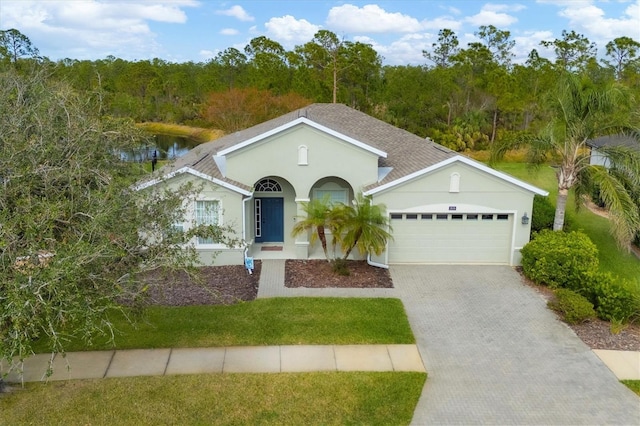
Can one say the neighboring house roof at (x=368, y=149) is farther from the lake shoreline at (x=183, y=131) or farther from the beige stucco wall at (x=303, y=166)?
the lake shoreline at (x=183, y=131)

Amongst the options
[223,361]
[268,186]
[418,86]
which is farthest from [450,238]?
[418,86]

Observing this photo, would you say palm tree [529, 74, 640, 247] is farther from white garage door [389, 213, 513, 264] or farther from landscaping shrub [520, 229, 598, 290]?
white garage door [389, 213, 513, 264]

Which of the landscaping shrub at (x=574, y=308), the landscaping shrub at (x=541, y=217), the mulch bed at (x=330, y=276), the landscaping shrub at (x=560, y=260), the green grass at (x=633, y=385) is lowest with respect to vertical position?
the green grass at (x=633, y=385)

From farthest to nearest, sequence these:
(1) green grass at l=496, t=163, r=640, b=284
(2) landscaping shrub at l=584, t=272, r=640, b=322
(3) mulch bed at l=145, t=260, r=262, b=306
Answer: (1) green grass at l=496, t=163, r=640, b=284, (3) mulch bed at l=145, t=260, r=262, b=306, (2) landscaping shrub at l=584, t=272, r=640, b=322

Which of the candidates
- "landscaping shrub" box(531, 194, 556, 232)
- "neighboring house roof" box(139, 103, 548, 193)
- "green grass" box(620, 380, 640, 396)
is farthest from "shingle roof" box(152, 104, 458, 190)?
"green grass" box(620, 380, 640, 396)

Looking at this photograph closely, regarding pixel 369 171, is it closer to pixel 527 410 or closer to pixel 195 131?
pixel 527 410

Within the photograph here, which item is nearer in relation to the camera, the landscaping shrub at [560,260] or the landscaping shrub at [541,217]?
the landscaping shrub at [560,260]

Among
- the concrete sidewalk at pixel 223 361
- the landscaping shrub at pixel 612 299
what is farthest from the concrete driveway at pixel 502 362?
the landscaping shrub at pixel 612 299

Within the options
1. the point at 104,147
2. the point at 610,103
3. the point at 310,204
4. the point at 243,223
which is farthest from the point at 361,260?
the point at 104,147
